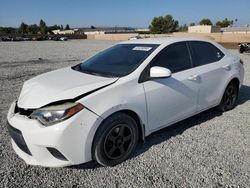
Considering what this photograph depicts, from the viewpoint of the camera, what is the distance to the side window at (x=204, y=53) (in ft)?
14.1

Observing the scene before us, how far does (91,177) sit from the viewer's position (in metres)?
3.01

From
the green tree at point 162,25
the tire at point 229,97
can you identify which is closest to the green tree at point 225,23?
the green tree at point 162,25

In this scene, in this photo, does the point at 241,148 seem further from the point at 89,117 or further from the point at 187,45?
the point at 89,117

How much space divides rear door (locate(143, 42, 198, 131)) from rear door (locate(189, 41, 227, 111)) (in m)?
0.18

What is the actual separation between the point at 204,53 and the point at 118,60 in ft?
5.36

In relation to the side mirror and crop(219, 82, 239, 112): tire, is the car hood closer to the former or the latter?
the side mirror

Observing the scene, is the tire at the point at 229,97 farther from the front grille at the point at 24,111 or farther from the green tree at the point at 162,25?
the green tree at the point at 162,25

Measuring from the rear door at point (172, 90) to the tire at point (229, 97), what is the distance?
45.3 inches

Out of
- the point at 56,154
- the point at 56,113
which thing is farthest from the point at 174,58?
the point at 56,154

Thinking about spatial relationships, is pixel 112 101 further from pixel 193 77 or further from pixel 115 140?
pixel 193 77

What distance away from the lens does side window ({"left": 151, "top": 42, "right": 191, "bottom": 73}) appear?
12.2 ft

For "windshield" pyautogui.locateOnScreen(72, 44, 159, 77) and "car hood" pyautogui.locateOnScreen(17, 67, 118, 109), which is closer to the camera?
"car hood" pyautogui.locateOnScreen(17, 67, 118, 109)

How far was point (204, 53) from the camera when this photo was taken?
4.52 meters

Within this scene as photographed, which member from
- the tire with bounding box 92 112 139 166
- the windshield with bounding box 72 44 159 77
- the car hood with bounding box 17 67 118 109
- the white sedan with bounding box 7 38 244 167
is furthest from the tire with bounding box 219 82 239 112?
the car hood with bounding box 17 67 118 109
